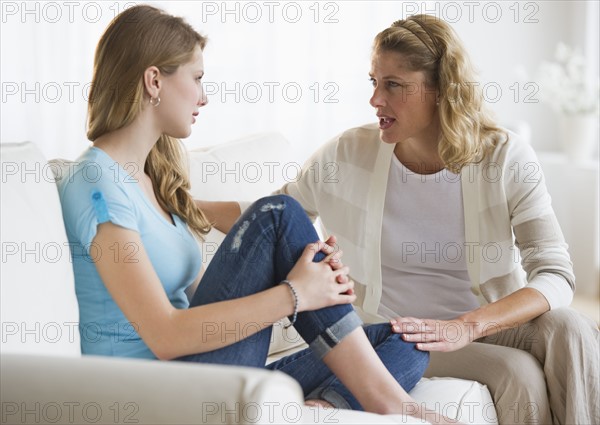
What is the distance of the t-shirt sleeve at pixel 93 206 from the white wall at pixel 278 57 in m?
1.62

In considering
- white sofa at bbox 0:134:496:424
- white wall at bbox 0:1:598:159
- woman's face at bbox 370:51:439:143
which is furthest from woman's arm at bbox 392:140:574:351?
white wall at bbox 0:1:598:159

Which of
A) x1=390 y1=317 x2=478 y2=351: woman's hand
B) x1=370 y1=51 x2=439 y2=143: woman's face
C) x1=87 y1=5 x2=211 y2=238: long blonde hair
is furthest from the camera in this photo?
x1=370 y1=51 x2=439 y2=143: woman's face

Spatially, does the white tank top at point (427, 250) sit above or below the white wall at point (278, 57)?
below

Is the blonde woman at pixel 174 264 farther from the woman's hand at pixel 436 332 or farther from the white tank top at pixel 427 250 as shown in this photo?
the white tank top at pixel 427 250

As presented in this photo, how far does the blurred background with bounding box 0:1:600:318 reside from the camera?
10.4 ft

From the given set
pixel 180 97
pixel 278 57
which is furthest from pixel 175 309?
pixel 278 57

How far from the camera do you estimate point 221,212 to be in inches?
85.0

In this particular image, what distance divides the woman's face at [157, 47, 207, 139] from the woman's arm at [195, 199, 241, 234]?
15.1 inches

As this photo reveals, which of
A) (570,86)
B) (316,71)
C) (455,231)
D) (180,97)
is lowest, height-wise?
(455,231)

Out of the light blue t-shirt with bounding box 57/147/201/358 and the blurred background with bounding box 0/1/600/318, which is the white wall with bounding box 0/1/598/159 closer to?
the blurred background with bounding box 0/1/600/318

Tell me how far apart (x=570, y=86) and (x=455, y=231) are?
7.96 feet

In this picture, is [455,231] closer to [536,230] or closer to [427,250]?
[427,250]

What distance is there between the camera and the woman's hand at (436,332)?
187 cm

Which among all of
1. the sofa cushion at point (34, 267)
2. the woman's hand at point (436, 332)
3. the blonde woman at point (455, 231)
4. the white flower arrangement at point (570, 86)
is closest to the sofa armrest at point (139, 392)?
the sofa cushion at point (34, 267)
